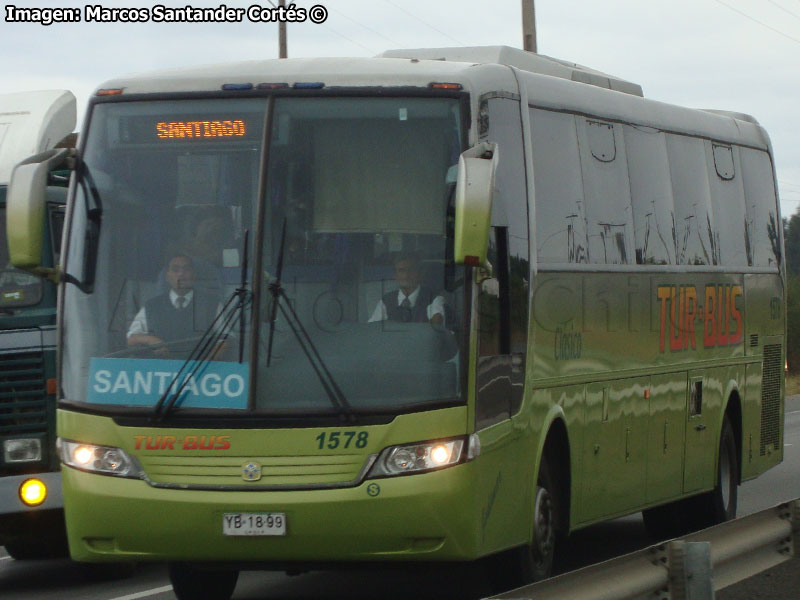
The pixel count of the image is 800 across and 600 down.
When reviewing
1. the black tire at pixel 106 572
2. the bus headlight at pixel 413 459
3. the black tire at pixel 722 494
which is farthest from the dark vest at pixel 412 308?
the black tire at pixel 722 494

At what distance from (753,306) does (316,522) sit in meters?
7.76

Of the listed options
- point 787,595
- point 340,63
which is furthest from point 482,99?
point 787,595

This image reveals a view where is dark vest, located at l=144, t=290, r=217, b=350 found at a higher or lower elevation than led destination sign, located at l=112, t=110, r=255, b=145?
lower

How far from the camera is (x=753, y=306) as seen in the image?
15.7m

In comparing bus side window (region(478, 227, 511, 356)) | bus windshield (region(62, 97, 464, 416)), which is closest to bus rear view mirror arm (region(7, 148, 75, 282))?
bus windshield (region(62, 97, 464, 416))

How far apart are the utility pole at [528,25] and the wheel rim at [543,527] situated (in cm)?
1818

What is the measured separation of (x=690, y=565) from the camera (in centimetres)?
821

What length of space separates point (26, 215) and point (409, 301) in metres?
2.06

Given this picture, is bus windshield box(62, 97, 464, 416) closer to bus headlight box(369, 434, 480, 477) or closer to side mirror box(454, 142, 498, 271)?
bus headlight box(369, 434, 480, 477)

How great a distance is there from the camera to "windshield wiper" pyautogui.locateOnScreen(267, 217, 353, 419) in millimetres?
8945

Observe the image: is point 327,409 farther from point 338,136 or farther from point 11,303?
point 11,303

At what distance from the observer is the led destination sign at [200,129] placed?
9500mm

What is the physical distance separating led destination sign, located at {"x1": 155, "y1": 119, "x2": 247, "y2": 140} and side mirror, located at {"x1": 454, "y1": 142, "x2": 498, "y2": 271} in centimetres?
147

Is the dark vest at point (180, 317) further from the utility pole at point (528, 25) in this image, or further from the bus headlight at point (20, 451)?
the utility pole at point (528, 25)
